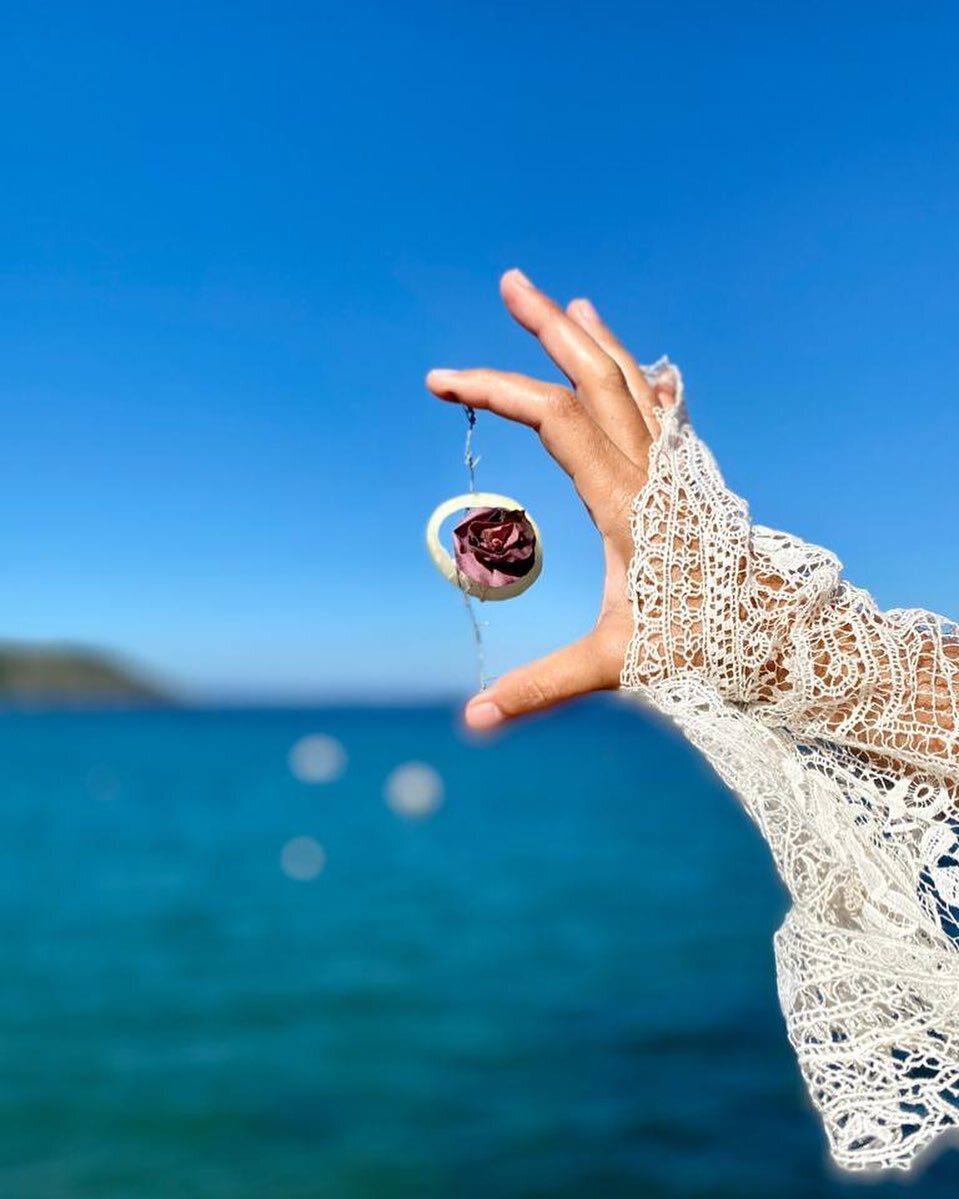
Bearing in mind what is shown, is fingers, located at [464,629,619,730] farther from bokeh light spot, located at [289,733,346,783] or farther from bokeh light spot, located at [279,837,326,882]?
bokeh light spot, located at [289,733,346,783]

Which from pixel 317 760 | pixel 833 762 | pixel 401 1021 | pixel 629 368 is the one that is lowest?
pixel 401 1021

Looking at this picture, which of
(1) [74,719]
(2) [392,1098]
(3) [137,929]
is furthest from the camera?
(1) [74,719]

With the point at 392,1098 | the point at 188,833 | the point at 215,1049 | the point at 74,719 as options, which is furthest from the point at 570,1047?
the point at 74,719

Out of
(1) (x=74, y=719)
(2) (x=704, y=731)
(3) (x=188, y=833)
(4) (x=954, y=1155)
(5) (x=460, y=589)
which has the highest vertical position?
(1) (x=74, y=719)

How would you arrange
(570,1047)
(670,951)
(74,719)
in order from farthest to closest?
(74,719)
(670,951)
(570,1047)

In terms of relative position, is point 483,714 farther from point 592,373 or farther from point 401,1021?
point 401,1021

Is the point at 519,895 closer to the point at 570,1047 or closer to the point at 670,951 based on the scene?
the point at 670,951

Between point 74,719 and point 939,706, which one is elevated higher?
point 74,719

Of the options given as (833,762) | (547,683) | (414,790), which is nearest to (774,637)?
(833,762)
